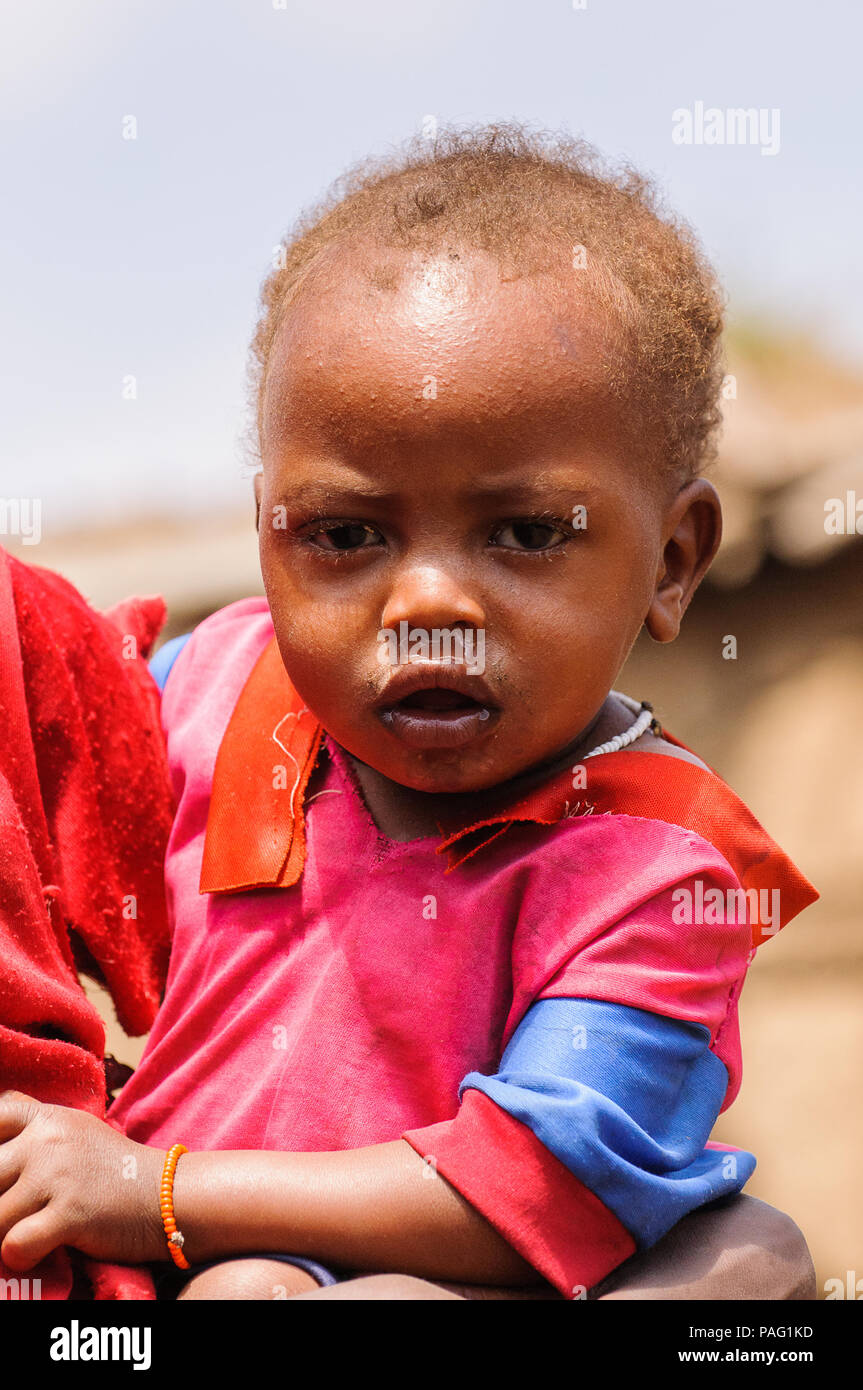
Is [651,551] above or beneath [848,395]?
beneath

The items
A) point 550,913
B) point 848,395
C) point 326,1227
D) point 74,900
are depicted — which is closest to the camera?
point 326,1227

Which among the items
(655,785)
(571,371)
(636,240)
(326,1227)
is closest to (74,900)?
(326,1227)

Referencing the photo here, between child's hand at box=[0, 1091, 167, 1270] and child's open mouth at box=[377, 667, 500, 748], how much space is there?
0.51 m

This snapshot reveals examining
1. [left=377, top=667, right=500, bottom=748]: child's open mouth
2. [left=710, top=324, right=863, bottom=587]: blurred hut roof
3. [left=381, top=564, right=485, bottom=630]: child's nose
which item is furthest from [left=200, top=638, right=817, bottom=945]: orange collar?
[left=710, top=324, right=863, bottom=587]: blurred hut roof

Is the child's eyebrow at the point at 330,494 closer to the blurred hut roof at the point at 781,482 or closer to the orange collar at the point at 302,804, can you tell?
the orange collar at the point at 302,804

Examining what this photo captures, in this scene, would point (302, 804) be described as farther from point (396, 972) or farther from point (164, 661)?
point (164, 661)

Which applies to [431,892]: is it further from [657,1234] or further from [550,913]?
[657,1234]

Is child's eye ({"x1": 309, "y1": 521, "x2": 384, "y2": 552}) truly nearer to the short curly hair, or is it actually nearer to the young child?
the young child

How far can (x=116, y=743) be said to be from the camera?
192 cm

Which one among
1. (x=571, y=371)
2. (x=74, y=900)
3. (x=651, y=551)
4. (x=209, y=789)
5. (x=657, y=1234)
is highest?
(x=571, y=371)

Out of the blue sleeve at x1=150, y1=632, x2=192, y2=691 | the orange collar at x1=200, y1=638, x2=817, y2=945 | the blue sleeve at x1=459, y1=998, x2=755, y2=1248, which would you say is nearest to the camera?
the blue sleeve at x1=459, y1=998, x2=755, y2=1248

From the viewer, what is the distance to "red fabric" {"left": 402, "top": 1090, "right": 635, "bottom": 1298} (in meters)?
1.48

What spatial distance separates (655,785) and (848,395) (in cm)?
525

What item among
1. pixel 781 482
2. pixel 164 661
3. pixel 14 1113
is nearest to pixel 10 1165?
pixel 14 1113
